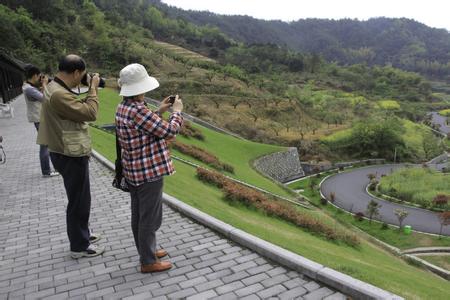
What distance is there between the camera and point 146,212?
5.12 meters

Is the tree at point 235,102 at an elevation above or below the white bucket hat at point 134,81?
below

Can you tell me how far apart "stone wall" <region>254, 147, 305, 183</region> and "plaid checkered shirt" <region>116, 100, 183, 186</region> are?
26525mm

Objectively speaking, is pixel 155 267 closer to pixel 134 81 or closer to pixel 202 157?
pixel 134 81

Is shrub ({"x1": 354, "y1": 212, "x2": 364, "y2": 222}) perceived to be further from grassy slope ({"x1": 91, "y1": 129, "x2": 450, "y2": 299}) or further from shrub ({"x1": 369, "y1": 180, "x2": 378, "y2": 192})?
grassy slope ({"x1": 91, "y1": 129, "x2": 450, "y2": 299})

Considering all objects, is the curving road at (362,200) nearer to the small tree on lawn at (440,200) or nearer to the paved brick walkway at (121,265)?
the small tree on lawn at (440,200)

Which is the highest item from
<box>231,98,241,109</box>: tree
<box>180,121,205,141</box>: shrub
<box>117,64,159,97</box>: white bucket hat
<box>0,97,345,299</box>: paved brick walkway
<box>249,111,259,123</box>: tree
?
<box>117,64,159,97</box>: white bucket hat

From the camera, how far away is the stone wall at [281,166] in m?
33.6

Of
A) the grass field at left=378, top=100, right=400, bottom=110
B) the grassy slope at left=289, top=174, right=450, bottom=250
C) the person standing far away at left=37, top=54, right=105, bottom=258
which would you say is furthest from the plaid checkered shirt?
the grass field at left=378, top=100, right=400, bottom=110

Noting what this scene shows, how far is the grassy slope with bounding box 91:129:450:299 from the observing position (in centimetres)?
710

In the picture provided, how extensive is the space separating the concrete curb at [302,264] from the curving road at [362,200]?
862 inches

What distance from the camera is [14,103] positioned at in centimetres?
3256

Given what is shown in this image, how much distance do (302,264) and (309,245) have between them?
3.42m

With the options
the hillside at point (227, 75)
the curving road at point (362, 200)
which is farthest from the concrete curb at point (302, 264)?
the hillside at point (227, 75)

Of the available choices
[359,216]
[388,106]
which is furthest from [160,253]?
[388,106]
